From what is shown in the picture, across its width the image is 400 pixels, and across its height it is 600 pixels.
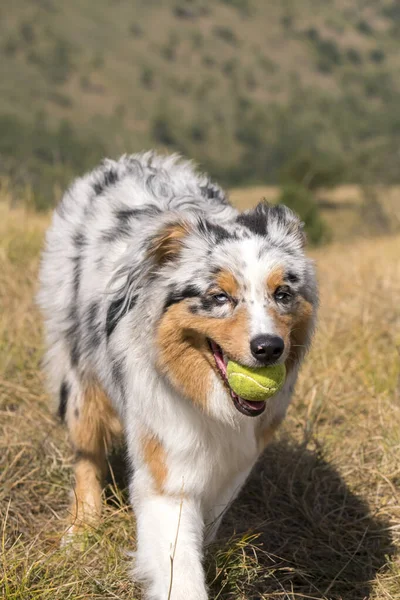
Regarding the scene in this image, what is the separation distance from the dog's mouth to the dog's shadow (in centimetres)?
77

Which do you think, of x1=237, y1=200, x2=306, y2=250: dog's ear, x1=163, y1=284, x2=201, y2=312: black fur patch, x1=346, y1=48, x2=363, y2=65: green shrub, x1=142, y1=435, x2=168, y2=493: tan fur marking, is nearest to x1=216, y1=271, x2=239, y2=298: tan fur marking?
x1=163, y1=284, x2=201, y2=312: black fur patch

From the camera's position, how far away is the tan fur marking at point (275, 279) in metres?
3.19

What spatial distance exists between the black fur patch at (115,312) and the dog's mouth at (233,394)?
0.53m

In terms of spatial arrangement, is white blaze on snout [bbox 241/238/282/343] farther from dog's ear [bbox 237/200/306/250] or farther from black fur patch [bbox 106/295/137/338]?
black fur patch [bbox 106/295/137/338]

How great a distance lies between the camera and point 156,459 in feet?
11.3

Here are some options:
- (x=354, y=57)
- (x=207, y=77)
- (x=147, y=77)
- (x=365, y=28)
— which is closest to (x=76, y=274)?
(x=147, y=77)

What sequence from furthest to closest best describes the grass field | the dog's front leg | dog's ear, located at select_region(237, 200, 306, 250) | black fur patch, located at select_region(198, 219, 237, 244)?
1. the grass field
2. dog's ear, located at select_region(237, 200, 306, 250)
3. black fur patch, located at select_region(198, 219, 237, 244)
4. the dog's front leg

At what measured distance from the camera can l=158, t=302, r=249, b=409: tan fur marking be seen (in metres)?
3.19

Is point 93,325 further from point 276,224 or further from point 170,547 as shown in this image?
point 170,547

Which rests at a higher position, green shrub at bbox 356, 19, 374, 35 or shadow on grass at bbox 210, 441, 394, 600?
green shrub at bbox 356, 19, 374, 35

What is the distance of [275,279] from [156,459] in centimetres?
97

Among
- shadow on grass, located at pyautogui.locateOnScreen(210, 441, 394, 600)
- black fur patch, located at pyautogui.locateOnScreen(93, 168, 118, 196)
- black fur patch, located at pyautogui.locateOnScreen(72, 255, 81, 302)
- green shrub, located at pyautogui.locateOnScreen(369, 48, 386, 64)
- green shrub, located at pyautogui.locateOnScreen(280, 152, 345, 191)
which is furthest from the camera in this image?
green shrub, located at pyautogui.locateOnScreen(369, 48, 386, 64)

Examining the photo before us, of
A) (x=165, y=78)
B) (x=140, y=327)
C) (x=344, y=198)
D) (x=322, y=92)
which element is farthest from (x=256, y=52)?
(x=140, y=327)

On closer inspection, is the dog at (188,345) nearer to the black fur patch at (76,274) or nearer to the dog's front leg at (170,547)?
the dog's front leg at (170,547)
